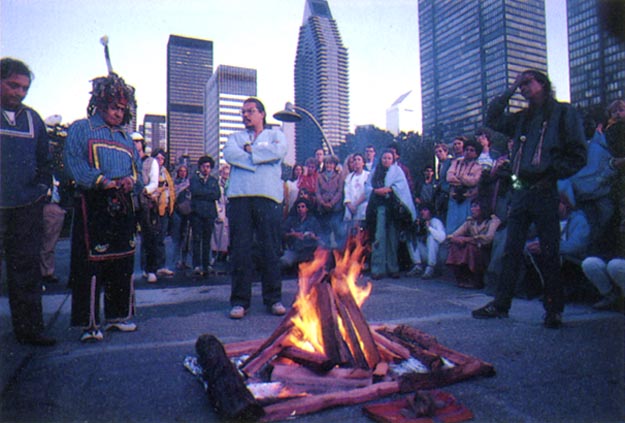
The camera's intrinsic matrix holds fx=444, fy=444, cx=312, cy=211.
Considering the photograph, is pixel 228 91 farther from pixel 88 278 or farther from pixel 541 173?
pixel 541 173

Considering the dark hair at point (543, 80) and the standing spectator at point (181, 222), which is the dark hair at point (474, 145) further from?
the standing spectator at point (181, 222)

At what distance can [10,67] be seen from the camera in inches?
131

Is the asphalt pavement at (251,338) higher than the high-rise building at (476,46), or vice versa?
the high-rise building at (476,46)

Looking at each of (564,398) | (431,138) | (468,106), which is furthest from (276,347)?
(431,138)

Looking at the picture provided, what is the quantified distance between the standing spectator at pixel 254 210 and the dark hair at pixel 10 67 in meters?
1.85

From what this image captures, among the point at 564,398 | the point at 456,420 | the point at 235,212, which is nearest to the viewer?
the point at 456,420

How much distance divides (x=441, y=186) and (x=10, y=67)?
22.3 feet

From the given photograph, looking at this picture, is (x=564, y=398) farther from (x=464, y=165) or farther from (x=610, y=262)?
(x=464, y=165)

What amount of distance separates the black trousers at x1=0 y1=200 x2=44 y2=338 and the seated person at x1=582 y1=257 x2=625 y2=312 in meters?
4.96

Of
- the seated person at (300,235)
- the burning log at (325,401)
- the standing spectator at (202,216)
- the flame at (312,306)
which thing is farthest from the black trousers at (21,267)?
the seated person at (300,235)

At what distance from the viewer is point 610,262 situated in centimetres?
429

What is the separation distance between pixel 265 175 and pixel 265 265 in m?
0.92

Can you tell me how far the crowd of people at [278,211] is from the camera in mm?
3439

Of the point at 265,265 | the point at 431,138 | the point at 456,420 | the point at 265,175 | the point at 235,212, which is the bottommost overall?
the point at 456,420
